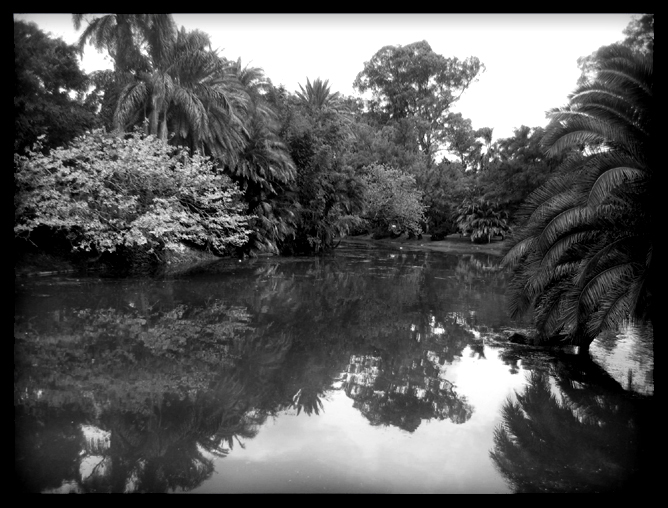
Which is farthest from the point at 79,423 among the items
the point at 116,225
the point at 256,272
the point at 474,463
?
the point at 256,272

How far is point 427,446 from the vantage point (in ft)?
17.9

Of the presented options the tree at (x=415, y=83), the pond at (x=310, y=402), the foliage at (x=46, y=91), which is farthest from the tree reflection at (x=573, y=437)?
the tree at (x=415, y=83)

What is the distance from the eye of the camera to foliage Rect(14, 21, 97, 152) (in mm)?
15555

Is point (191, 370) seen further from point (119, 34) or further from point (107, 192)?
point (119, 34)

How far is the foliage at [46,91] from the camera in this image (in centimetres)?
1555

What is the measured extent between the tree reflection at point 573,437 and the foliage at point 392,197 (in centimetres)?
3373

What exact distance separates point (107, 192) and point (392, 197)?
28849 millimetres

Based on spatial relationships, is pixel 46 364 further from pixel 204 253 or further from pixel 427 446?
pixel 204 253

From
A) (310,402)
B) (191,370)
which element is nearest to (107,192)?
(191,370)

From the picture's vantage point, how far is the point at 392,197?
42500 millimetres

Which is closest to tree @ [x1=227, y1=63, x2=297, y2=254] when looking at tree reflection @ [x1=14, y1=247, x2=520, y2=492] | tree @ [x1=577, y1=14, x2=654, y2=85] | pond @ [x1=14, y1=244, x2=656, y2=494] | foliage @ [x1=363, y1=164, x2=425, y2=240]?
foliage @ [x1=363, y1=164, x2=425, y2=240]

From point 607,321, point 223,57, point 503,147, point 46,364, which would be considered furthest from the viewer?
point 503,147

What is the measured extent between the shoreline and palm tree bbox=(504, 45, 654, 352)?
2946 cm
